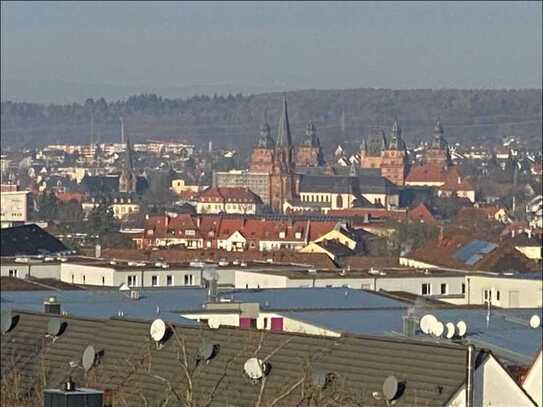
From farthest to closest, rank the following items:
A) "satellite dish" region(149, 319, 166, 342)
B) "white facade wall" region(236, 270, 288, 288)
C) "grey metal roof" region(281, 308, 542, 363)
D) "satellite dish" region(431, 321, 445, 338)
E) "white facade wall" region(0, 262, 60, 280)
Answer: "white facade wall" region(0, 262, 60, 280) < "white facade wall" region(236, 270, 288, 288) < "grey metal roof" region(281, 308, 542, 363) < "satellite dish" region(431, 321, 445, 338) < "satellite dish" region(149, 319, 166, 342)

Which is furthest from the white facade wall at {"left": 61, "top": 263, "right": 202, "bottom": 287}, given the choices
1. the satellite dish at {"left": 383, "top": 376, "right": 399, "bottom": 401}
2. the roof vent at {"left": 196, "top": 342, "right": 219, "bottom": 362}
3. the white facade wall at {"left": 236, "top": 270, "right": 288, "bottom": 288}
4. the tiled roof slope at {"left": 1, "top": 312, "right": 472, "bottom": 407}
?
the satellite dish at {"left": 383, "top": 376, "right": 399, "bottom": 401}

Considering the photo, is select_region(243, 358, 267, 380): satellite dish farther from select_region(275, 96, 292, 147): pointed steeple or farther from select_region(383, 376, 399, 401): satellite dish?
select_region(275, 96, 292, 147): pointed steeple

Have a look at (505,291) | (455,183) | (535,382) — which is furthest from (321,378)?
(455,183)

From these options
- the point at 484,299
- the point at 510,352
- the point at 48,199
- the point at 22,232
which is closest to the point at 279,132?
the point at 48,199

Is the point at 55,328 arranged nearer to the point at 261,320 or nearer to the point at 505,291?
the point at 261,320

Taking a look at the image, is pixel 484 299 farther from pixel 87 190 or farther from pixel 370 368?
pixel 87 190
